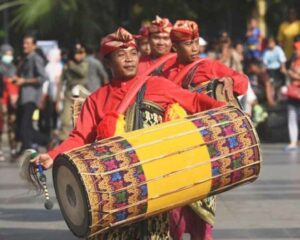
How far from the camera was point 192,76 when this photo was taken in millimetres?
6457

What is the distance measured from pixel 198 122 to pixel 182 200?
399 mm

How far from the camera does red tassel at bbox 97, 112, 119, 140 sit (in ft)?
17.0

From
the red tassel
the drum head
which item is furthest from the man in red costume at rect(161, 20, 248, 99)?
the drum head

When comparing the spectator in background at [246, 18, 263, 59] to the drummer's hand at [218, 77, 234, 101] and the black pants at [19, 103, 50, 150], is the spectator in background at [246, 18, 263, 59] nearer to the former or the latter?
the black pants at [19, 103, 50, 150]

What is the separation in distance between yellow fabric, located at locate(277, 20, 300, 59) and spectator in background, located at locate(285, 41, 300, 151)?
11.9 ft

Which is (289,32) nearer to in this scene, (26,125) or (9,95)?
(9,95)

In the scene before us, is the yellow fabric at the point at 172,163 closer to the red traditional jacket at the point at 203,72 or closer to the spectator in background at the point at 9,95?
the red traditional jacket at the point at 203,72

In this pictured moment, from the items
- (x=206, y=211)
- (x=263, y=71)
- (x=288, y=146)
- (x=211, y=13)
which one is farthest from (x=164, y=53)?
(x=211, y=13)

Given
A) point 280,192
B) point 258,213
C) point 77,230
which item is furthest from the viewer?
point 280,192

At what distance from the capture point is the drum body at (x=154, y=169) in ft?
16.1

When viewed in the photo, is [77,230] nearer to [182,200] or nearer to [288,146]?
[182,200]

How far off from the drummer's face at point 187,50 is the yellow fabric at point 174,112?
110cm

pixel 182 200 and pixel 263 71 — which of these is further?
pixel 263 71

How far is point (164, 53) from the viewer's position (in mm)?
7148
